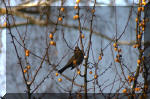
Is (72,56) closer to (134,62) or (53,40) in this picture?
(53,40)

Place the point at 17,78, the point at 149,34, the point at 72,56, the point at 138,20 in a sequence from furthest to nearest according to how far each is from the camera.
→ the point at 149,34
the point at 17,78
the point at 72,56
the point at 138,20

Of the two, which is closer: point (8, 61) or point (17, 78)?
point (17, 78)

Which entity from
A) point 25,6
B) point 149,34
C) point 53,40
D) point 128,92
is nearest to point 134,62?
point 149,34

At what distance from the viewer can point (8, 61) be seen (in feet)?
5.03

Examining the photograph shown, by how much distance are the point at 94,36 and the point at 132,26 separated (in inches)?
10.2

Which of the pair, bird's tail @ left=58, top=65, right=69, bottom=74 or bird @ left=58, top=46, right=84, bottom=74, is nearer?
bird @ left=58, top=46, right=84, bottom=74

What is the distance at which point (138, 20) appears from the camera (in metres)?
1.06

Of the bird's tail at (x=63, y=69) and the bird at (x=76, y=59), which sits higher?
the bird at (x=76, y=59)

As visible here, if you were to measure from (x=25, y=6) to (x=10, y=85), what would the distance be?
2.57 feet

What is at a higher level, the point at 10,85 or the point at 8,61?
the point at 8,61

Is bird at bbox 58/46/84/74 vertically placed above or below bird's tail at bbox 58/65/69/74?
above

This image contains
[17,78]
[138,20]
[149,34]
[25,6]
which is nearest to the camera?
[138,20]

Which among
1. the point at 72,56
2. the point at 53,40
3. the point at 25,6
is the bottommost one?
the point at 72,56

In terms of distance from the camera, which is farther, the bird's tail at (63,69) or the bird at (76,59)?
the bird's tail at (63,69)
